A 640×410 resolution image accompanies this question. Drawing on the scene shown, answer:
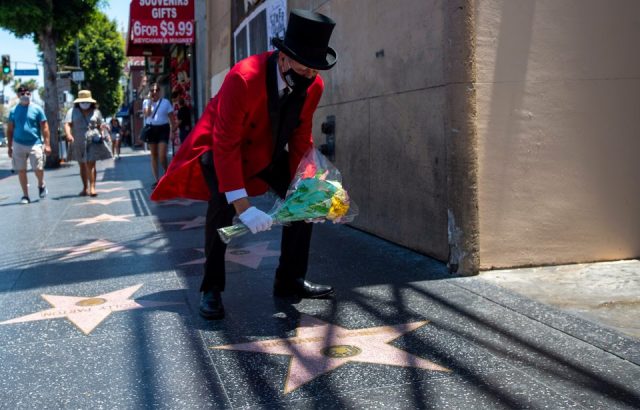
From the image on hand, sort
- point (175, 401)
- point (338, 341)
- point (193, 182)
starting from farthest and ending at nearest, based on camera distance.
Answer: point (193, 182) < point (338, 341) < point (175, 401)

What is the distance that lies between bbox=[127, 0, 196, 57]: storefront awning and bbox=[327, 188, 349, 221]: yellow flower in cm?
1434

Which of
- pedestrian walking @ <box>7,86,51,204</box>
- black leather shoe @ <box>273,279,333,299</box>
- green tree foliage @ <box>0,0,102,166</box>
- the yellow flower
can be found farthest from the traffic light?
the yellow flower

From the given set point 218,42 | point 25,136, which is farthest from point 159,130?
point 218,42

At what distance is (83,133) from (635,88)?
8.82 m

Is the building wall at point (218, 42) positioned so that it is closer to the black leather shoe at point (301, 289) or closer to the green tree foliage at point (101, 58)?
the black leather shoe at point (301, 289)

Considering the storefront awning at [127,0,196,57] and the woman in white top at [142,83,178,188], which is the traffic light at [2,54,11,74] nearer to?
the storefront awning at [127,0,196,57]

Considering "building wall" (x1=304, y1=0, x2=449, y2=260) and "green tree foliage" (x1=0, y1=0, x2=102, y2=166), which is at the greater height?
"green tree foliage" (x1=0, y1=0, x2=102, y2=166)

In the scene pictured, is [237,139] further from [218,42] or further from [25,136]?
[218,42]

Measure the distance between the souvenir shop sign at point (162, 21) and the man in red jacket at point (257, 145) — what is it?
45.6 feet

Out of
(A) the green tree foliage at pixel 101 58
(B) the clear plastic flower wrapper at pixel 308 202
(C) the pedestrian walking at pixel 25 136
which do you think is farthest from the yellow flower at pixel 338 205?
(A) the green tree foliage at pixel 101 58

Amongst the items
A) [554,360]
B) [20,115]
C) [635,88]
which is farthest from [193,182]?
[20,115]

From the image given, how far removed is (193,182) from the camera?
14.3 ft

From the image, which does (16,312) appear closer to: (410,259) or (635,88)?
(410,259)

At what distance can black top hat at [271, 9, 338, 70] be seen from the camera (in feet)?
12.6
